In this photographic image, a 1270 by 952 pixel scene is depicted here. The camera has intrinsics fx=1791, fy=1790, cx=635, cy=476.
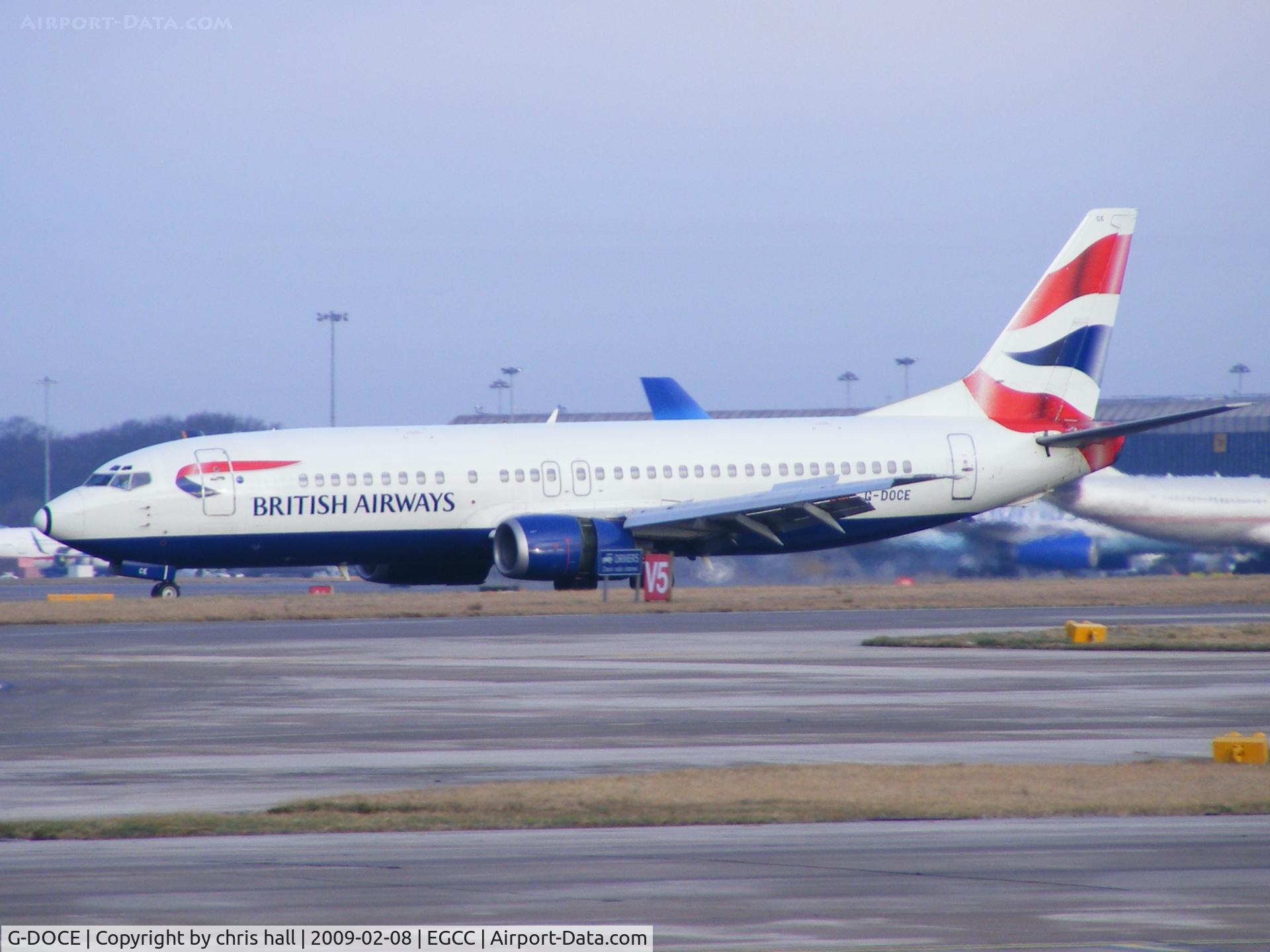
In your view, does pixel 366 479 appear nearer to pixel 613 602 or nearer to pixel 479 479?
pixel 479 479

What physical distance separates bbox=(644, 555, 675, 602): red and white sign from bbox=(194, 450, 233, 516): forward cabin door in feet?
28.7

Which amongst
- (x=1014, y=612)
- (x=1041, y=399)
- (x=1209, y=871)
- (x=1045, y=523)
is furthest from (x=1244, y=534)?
(x=1209, y=871)

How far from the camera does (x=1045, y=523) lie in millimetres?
52938

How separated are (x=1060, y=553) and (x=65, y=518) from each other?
28320 millimetres

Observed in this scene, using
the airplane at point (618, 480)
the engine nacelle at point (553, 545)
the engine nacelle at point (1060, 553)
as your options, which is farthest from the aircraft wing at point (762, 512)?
the engine nacelle at point (1060, 553)

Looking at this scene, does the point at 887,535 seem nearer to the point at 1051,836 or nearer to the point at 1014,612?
the point at 1014,612

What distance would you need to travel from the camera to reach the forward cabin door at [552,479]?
39.7 metres

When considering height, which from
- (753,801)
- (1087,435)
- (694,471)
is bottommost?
(753,801)

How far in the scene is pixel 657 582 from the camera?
1454 inches

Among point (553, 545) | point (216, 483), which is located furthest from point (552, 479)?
point (216, 483)

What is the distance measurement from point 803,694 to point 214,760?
689 cm

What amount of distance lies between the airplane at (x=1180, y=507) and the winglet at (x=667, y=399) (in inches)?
448

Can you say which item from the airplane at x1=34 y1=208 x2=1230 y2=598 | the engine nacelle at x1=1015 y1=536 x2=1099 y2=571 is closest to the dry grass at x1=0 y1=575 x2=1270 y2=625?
the airplane at x1=34 y1=208 x2=1230 y2=598

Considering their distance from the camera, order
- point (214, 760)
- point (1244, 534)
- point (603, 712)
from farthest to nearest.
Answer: point (1244, 534), point (603, 712), point (214, 760)
